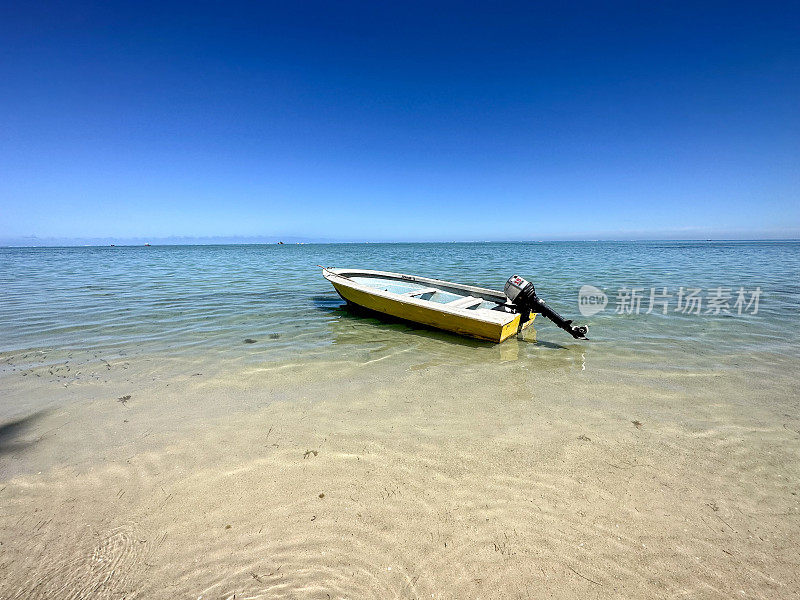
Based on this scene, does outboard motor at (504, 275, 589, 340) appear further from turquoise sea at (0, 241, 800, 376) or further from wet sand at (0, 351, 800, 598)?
wet sand at (0, 351, 800, 598)

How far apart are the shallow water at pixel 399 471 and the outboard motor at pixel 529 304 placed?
54 centimetres

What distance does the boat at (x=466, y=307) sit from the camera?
6.41 m

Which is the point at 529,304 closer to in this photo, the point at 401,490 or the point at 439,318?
Answer: the point at 439,318

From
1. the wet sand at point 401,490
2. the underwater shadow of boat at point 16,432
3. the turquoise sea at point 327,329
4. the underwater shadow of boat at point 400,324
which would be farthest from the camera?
the underwater shadow of boat at point 400,324

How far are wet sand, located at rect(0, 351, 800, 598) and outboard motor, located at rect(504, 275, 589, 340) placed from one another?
176cm

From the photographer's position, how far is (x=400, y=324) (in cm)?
837

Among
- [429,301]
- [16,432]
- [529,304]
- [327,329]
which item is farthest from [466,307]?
[16,432]

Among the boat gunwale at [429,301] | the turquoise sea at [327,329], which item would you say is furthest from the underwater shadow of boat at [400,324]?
the boat gunwale at [429,301]

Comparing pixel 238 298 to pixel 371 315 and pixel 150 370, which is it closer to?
pixel 371 315

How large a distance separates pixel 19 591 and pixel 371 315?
23.8ft

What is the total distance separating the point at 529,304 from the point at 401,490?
4.81m

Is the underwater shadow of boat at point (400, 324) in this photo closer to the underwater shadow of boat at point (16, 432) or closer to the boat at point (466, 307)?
the boat at point (466, 307)

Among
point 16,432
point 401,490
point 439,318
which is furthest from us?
point 439,318

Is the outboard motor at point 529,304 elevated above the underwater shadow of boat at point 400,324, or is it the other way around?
the outboard motor at point 529,304
